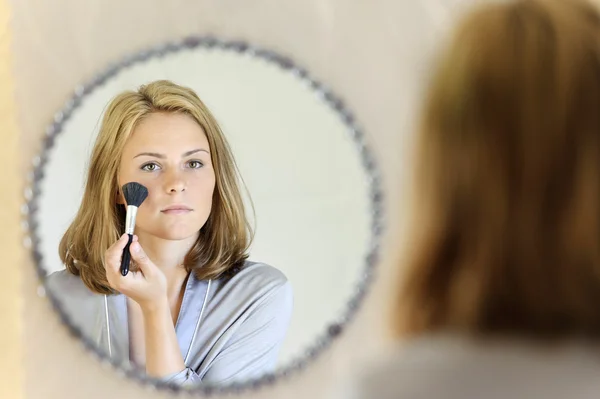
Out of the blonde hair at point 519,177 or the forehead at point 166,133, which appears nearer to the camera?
the blonde hair at point 519,177

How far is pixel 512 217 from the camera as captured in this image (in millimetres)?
553

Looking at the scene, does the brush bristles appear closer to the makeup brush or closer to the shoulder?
the makeup brush

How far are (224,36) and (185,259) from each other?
340 millimetres

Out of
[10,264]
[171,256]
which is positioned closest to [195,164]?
[171,256]

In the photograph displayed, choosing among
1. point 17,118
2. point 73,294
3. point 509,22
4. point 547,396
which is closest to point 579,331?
point 547,396

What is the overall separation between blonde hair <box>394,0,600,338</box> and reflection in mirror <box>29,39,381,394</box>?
35 cm

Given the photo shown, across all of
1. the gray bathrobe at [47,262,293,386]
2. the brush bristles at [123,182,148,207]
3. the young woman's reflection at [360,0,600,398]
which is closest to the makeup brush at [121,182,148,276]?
the brush bristles at [123,182,148,207]

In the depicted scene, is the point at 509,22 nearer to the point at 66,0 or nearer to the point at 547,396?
the point at 547,396

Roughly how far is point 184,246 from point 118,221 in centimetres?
10

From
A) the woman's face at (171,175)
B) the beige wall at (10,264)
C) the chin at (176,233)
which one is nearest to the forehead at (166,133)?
the woman's face at (171,175)

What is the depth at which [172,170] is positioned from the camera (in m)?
0.92

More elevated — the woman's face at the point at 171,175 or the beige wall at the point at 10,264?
the woman's face at the point at 171,175

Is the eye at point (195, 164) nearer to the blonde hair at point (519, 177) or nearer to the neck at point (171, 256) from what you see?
the neck at point (171, 256)

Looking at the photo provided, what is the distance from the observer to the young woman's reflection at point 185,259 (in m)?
0.93
